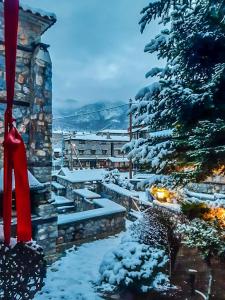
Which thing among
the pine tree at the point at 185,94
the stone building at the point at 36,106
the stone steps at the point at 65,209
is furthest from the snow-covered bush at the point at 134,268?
the stone steps at the point at 65,209

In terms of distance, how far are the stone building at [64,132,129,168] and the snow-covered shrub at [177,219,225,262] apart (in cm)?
4268

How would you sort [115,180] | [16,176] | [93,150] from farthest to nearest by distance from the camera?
[93,150]
[115,180]
[16,176]

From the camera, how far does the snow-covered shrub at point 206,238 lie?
581 centimetres

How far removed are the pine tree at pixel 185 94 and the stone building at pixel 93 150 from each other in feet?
141

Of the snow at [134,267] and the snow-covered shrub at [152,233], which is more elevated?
the snow-covered shrub at [152,233]

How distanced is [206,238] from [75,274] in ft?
10.5

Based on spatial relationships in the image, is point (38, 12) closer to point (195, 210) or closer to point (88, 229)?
point (88, 229)

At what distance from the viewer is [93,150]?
171 feet

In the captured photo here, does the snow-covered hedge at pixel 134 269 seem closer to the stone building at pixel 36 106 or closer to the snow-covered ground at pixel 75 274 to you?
the snow-covered ground at pixel 75 274

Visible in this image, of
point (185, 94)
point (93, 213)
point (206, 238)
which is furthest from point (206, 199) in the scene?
point (185, 94)

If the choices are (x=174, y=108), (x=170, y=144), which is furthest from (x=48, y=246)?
(x=174, y=108)

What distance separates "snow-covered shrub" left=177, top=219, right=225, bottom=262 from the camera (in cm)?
581

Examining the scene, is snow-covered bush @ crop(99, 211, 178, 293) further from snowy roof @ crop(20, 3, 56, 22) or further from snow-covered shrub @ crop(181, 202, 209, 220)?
snowy roof @ crop(20, 3, 56, 22)

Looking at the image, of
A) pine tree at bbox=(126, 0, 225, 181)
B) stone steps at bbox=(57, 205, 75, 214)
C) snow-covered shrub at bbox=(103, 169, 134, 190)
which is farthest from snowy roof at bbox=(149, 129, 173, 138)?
snow-covered shrub at bbox=(103, 169, 134, 190)
